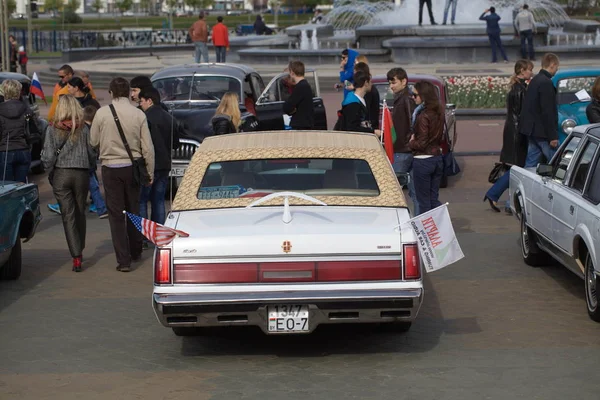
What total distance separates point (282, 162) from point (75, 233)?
3365 millimetres

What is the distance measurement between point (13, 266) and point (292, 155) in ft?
11.9

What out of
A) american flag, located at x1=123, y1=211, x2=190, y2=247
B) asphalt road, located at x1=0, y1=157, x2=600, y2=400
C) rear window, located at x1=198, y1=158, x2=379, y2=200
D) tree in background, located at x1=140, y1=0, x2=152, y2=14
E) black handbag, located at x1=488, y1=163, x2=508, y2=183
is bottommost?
tree in background, located at x1=140, y1=0, x2=152, y2=14

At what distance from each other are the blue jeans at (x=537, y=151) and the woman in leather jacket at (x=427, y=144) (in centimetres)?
246

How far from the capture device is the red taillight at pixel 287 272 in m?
7.35

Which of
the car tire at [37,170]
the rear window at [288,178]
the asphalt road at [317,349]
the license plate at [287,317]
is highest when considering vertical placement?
the rear window at [288,178]

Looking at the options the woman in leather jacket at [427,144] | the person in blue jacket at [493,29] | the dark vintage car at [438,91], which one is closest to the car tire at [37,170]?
the dark vintage car at [438,91]

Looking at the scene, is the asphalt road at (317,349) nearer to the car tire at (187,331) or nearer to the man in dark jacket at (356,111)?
the car tire at (187,331)

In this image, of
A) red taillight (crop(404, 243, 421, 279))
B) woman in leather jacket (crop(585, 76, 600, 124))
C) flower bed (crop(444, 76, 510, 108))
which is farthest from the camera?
flower bed (crop(444, 76, 510, 108))

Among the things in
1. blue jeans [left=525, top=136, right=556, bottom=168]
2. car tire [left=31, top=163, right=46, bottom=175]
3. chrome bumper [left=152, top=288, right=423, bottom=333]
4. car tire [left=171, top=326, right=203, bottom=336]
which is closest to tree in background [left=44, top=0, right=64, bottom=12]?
car tire [left=31, top=163, right=46, bottom=175]

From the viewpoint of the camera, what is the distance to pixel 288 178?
8.59 meters

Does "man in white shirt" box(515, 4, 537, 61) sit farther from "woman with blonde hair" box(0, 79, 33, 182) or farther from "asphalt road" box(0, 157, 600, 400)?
"asphalt road" box(0, 157, 600, 400)

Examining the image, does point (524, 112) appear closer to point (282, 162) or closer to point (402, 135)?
point (402, 135)

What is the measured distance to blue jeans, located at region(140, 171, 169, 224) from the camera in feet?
39.2

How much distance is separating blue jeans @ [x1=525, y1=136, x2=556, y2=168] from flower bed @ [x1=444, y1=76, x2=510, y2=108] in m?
10.9
